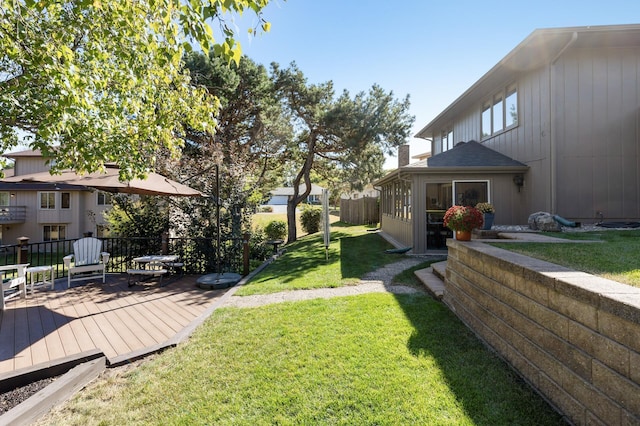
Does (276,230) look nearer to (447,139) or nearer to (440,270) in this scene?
(447,139)

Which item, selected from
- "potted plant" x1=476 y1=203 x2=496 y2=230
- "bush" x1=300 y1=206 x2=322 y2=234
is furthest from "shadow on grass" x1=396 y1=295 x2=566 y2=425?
"bush" x1=300 y1=206 x2=322 y2=234

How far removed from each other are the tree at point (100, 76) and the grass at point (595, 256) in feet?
12.3

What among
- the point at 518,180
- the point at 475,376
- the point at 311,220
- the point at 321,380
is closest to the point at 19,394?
the point at 321,380

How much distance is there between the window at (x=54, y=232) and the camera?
2222cm

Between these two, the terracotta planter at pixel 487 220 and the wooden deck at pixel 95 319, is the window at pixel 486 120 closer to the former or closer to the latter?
the terracotta planter at pixel 487 220

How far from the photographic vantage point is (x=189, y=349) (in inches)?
145

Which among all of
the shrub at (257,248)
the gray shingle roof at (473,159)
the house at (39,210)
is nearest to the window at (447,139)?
the gray shingle roof at (473,159)

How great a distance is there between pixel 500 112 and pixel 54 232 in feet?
90.2

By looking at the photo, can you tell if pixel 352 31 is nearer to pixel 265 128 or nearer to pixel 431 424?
pixel 265 128

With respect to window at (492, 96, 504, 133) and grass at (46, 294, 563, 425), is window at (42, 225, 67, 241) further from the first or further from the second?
window at (492, 96, 504, 133)

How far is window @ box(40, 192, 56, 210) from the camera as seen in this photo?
21.6 m

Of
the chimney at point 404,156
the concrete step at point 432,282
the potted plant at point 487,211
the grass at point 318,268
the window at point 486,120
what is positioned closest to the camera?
the concrete step at point 432,282

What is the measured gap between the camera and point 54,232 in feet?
73.4

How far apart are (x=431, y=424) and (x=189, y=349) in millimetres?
2675
